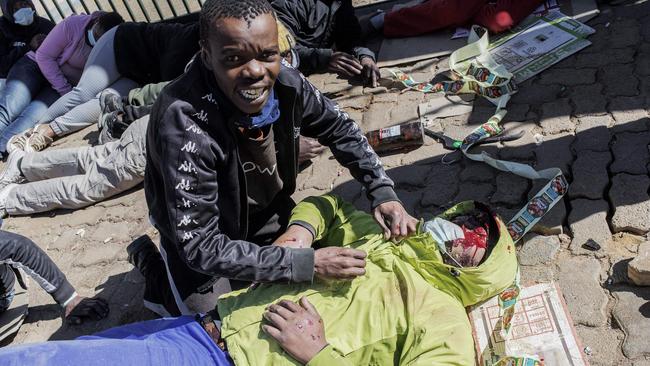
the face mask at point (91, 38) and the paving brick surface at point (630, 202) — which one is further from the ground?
the face mask at point (91, 38)

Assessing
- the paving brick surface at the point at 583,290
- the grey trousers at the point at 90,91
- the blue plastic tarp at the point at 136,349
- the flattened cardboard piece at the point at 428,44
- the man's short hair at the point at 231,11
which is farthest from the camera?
the grey trousers at the point at 90,91

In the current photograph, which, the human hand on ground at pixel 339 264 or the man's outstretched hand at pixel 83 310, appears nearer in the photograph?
the human hand on ground at pixel 339 264

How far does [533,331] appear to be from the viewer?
8.23ft

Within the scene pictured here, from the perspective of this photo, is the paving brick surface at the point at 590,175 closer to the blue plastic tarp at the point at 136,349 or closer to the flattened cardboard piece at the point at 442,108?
the flattened cardboard piece at the point at 442,108

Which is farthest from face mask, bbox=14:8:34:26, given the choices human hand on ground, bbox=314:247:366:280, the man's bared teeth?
human hand on ground, bbox=314:247:366:280

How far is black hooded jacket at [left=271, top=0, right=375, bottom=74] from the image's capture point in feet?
15.1

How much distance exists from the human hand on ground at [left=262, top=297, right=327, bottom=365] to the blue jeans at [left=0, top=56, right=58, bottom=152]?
423 centimetres

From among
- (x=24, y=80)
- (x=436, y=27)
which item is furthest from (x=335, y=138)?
(x=24, y=80)

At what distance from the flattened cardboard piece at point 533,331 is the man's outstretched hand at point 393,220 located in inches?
18.6

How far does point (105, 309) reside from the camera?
10.9 ft

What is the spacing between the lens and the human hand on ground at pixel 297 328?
7.15 ft

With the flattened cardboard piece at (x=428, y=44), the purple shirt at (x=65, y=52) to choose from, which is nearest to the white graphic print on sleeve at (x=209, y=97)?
the flattened cardboard piece at (x=428, y=44)

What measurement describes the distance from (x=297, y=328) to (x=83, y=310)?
5.33 ft

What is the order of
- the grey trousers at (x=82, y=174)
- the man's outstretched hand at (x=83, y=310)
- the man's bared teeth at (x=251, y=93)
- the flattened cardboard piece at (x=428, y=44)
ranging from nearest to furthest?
the man's bared teeth at (x=251, y=93) < the man's outstretched hand at (x=83, y=310) < the grey trousers at (x=82, y=174) < the flattened cardboard piece at (x=428, y=44)
